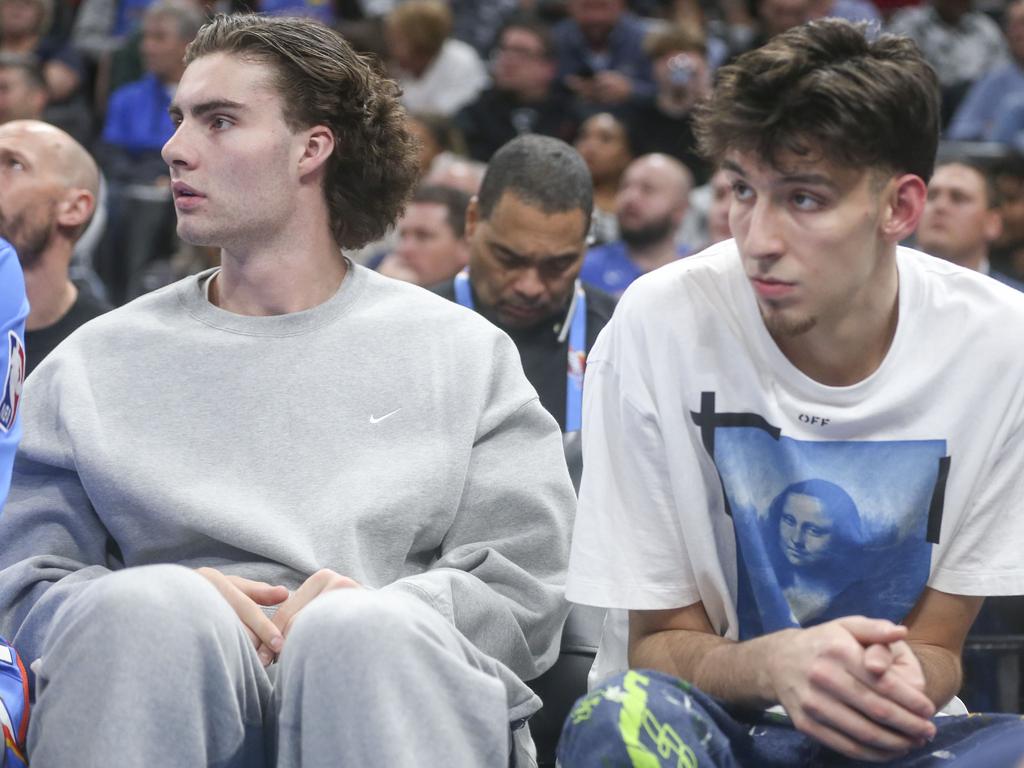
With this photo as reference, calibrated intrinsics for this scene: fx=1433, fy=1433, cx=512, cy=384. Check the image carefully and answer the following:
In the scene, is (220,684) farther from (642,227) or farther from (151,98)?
(151,98)

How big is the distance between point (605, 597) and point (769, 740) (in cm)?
31

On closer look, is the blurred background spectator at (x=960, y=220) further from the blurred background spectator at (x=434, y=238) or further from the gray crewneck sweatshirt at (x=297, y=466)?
the gray crewneck sweatshirt at (x=297, y=466)

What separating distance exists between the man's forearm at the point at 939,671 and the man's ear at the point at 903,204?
0.61m

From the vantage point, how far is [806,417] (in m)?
2.15

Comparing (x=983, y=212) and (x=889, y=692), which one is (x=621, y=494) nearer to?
(x=889, y=692)

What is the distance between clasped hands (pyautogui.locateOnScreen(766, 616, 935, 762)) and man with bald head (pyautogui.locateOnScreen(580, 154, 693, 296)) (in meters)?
4.44

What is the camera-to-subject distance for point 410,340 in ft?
8.32

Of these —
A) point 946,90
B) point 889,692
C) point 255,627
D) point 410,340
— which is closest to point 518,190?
point 410,340

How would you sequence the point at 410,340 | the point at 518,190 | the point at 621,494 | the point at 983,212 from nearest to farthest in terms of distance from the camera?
the point at 621,494, the point at 410,340, the point at 518,190, the point at 983,212

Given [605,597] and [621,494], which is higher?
[621,494]

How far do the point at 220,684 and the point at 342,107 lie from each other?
3.97 feet

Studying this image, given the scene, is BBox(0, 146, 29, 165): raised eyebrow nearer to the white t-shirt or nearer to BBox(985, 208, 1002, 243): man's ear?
the white t-shirt

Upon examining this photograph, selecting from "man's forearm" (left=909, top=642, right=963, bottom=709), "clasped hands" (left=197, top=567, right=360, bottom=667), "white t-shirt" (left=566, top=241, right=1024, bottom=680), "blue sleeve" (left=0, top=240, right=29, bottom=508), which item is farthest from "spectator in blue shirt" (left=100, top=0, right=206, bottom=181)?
"man's forearm" (left=909, top=642, right=963, bottom=709)

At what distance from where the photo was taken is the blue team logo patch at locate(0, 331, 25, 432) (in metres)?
2.21
